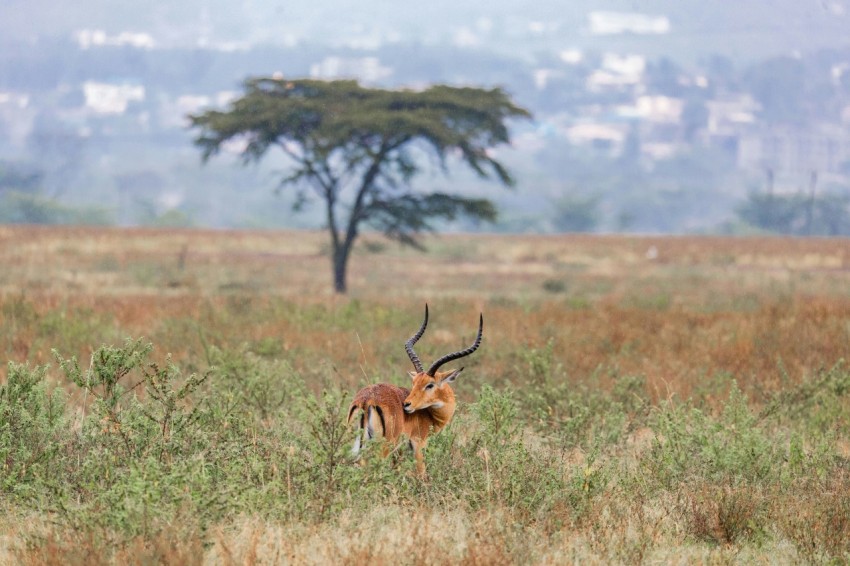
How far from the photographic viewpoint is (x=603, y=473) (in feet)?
26.8

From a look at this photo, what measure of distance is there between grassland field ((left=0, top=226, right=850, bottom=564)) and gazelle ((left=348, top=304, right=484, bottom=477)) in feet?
0.51

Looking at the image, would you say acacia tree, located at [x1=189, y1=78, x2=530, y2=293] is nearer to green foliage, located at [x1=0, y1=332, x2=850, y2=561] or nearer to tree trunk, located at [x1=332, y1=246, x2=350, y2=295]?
tree trunk, located at [x1=332, y1=246, x2=350, y2=295]

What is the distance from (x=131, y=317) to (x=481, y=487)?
37.7 ft

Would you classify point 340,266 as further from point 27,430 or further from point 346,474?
point 346,474

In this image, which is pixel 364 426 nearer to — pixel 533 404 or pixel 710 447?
pixel 710 447

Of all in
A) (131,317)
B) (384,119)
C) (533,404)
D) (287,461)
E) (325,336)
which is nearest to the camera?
(287,461)

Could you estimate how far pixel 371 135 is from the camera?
32.8 meters

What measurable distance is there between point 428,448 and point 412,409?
286 mm

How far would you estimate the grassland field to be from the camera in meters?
6.75

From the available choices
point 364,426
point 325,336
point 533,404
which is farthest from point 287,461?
point 325,336

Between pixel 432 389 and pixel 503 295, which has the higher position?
pixel 432 389

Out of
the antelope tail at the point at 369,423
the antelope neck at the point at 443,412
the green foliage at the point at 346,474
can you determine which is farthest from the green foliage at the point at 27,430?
the antelope neck at the point at 443,412

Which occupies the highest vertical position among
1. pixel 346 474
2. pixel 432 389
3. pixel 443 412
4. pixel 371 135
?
pixel 371 135

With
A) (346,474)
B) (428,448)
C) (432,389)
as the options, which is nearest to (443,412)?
(432,389)
